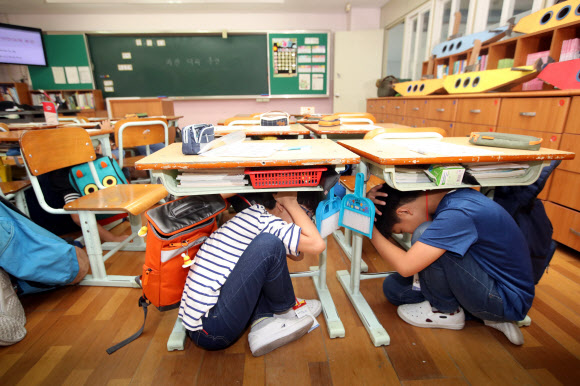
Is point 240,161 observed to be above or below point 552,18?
below

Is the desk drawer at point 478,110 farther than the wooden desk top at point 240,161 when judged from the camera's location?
Yes

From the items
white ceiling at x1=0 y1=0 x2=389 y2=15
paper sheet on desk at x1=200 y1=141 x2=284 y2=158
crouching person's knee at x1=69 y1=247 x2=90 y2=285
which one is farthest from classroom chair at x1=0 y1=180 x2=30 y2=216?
white ceiling at x1=0 y1=0 x2=389 y2=15

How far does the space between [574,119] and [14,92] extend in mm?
7346

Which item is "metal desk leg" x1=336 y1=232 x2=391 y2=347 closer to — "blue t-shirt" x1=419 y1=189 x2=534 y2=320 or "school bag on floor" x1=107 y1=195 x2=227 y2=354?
"blue t-shirt" x1=419 y1=189 x2=534 y2=320

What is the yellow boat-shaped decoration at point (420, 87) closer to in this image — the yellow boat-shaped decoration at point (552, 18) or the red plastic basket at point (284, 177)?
the yellow boat-shaped decoration at point (552, 18)

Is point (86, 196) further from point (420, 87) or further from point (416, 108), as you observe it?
point (420, 87)

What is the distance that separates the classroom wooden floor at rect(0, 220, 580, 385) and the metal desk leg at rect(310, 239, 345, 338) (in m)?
0.04

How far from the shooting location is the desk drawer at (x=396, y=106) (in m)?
4.05

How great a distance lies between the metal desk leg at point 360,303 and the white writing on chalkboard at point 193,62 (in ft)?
16.8

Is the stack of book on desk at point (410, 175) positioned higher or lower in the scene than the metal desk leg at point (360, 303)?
higher

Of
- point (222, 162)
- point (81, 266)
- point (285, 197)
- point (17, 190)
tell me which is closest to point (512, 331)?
point (285, 197)

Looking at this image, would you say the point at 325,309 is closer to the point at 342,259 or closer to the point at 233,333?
the point at 233,333

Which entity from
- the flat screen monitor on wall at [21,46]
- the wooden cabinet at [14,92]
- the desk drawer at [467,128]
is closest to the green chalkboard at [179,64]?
the flat screen monitor on wall at [21,46]

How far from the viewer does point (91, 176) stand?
6.63ft
